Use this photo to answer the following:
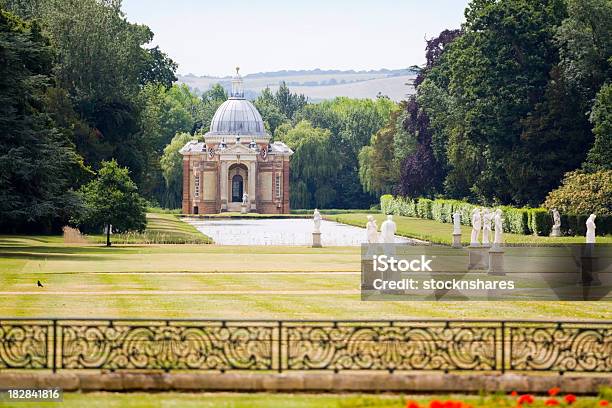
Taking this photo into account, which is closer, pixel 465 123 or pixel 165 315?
pixel 165 315

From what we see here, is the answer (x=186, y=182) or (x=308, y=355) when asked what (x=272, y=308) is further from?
(x=186, y=182)

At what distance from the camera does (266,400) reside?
674 inches

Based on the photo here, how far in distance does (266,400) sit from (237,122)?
4803 inches

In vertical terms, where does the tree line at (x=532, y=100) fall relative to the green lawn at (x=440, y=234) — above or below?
above

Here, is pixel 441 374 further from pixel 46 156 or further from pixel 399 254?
pixel 46 156

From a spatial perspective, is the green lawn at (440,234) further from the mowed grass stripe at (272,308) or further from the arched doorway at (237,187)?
the arched doorway at (237,187)

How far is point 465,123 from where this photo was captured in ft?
277

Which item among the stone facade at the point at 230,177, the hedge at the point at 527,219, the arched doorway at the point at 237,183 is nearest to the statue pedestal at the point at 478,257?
the hedge at the point at 527,219

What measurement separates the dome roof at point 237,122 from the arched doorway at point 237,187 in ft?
14.7

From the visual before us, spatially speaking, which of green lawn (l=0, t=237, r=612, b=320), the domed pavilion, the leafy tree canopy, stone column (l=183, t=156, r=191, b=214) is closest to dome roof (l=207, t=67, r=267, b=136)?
the domed pavilion

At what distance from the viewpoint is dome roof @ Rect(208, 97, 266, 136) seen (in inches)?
5428

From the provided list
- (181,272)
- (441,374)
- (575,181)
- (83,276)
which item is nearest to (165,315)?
(441,374)

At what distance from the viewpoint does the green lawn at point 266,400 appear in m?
16.7

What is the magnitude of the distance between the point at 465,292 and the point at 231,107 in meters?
108
